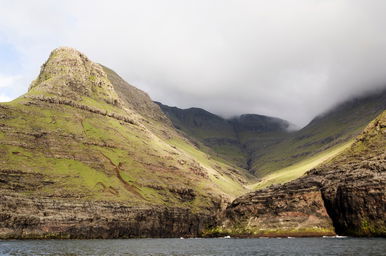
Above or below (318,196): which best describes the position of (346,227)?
below

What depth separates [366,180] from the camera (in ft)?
547

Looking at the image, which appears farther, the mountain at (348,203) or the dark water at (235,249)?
the mountain at (348,203)

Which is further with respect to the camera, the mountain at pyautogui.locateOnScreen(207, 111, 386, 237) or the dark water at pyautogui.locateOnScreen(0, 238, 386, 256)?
the mountain at pyautogui.locateOnScreen(207, 111, 386, 237)

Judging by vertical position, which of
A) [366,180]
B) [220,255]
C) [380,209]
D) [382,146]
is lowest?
[220,255]

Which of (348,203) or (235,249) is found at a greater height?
(348,203)

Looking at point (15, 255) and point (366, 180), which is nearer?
point (15, 255)

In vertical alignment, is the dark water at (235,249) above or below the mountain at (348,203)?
below

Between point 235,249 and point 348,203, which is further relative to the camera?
point 348,203

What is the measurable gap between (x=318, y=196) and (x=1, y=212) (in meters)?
164

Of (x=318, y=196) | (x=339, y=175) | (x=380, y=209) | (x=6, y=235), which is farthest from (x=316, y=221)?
(x=6, y=235)

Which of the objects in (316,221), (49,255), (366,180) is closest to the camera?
(49,255)

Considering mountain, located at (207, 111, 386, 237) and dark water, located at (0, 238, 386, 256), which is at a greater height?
mountain, located at (207, 111, 386, 237)

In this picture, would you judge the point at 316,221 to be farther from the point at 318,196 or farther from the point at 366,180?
the point at 366,180

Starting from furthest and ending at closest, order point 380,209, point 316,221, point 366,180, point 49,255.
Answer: point 316,221 < point 366,180 < point 380,209 < point 49,255
